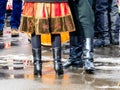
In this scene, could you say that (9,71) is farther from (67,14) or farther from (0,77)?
(67,14)

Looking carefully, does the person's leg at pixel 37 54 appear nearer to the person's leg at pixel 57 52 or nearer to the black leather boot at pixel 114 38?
the person's leg at pixel 57 52

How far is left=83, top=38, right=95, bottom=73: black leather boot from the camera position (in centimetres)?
656

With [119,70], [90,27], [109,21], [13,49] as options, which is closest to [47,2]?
[90,27]

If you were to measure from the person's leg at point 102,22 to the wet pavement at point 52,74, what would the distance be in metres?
0.60

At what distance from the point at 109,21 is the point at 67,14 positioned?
11.7ft

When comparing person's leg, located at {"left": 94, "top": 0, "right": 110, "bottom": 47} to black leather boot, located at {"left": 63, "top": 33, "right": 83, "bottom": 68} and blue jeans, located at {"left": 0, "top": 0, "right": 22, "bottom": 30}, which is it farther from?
black leather boot, located at {"left": 63, "top": 33, "right": 83, "bottom": 68}

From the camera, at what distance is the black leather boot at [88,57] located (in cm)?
656

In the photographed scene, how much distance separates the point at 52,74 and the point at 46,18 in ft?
2.58

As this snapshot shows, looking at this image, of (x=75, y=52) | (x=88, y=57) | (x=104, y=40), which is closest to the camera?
(x=88, y=57)

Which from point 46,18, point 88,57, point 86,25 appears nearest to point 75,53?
point 88,57

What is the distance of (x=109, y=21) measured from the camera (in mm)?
9789

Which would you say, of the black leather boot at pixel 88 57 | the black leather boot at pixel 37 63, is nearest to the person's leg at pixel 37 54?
the black leather boot at pixel 37 63

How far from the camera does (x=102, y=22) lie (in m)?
9.49

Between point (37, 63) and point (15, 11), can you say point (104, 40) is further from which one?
point (37, 63)
